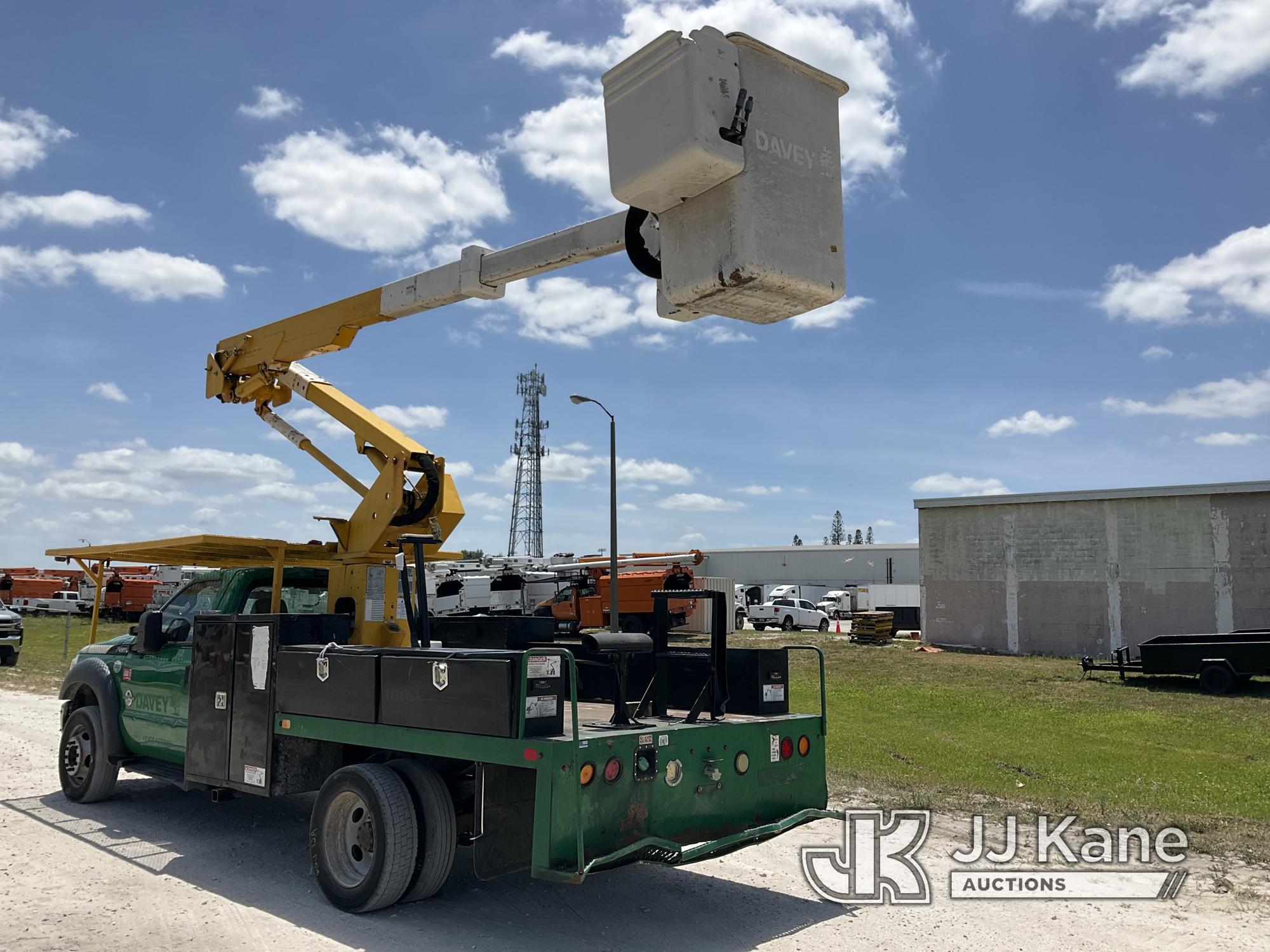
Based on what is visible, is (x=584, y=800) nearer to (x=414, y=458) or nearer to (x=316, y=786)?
(x=316, y=786)

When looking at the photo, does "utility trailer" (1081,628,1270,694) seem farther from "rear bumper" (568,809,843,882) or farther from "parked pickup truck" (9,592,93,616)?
"parked pickup truck" (9,592,93,616)

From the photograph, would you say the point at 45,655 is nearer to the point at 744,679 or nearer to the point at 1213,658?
the point at 744,679

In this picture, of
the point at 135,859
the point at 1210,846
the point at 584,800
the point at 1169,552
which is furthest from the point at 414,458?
the point at 1169,552

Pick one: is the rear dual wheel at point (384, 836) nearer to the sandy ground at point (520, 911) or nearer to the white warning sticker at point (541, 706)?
the sandy ground at point (520, 911)

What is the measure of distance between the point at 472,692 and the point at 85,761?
207 inches

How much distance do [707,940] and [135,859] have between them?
13.6 feet

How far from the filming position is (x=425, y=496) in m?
8.65

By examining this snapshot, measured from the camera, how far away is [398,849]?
548cm

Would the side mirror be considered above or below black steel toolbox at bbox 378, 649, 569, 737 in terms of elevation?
above

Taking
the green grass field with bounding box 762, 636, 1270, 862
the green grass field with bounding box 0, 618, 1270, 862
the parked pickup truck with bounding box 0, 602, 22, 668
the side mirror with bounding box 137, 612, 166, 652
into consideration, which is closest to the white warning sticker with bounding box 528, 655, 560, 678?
the side mirror with bounding box 137, 612, 166, 652

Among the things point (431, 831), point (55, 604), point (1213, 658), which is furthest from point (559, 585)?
point (431, 831)

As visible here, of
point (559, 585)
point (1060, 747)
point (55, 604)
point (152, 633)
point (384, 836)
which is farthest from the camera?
point (55, 604)

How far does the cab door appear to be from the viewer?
7602 mm

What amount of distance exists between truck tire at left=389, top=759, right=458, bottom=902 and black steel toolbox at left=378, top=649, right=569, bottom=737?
0.37 m
